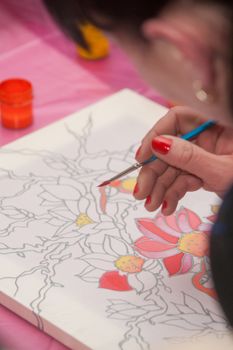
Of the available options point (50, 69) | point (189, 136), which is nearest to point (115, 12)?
point (189, 136)

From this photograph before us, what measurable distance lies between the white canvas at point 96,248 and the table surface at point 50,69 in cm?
10

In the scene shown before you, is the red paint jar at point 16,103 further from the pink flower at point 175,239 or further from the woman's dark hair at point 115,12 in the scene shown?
the woman's dark hair at point 115,12

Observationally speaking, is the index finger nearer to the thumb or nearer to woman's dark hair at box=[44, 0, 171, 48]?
the thumb

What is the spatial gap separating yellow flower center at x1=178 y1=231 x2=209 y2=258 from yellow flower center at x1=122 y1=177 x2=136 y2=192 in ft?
0.42

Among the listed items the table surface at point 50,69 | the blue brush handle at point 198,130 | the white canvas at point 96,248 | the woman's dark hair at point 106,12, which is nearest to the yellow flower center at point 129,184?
the white canvas at point 96,248

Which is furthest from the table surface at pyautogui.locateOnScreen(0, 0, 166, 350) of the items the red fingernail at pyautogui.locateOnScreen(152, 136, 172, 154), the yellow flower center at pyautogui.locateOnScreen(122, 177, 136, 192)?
the red fingernail at pyautogui.locateOnScreen(152, 136, 172, 154)

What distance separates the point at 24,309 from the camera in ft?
2.76

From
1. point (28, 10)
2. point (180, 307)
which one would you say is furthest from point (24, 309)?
point (28, 10)

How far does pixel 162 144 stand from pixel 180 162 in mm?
32

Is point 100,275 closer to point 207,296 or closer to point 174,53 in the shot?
point 207,296

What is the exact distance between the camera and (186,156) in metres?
0.88

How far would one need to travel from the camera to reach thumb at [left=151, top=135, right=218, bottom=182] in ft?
2.87

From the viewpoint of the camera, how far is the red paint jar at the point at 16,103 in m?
1.20

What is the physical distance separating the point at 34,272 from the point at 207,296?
8.1 inches
